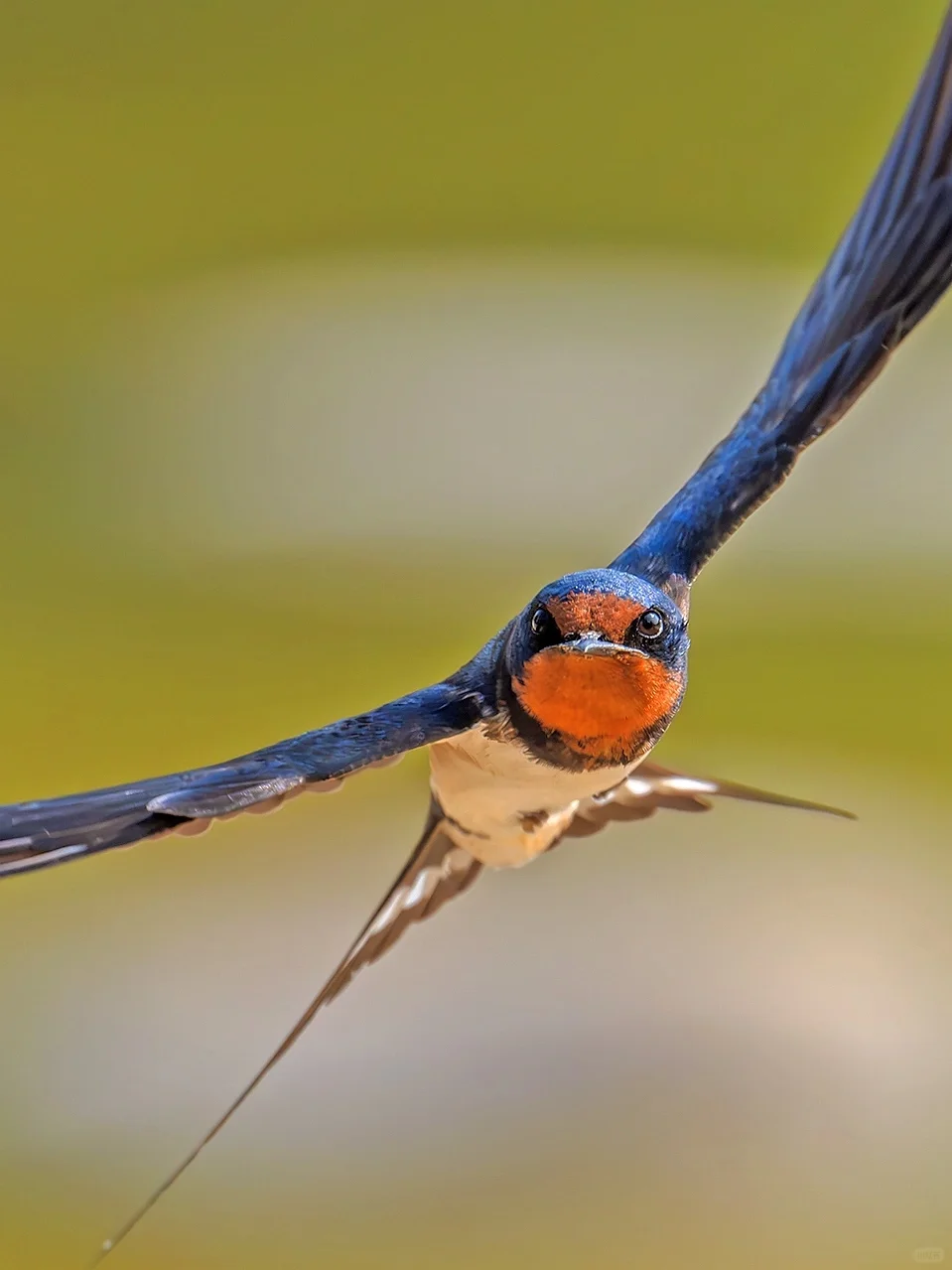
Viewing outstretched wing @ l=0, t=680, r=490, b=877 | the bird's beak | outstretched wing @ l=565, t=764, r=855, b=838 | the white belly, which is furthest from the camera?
outstretched wing @ l=565, t=764, r=855, b=838

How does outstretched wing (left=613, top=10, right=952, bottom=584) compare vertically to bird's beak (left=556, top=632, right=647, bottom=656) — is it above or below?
above

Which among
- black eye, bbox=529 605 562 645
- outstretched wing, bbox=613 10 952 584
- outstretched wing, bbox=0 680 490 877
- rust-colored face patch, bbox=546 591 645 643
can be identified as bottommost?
outstretched wing, bbox=0 680 490 877

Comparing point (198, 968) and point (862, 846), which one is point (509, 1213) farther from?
point (862, 846)

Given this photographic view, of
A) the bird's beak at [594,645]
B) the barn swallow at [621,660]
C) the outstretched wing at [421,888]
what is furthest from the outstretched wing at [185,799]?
the outstretched wing at [421,888]

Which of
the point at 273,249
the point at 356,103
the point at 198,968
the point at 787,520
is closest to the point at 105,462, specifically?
the point at 273,249

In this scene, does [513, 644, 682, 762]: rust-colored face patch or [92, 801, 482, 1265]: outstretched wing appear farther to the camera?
[92, 801, 482, 1265]: outstretched wing

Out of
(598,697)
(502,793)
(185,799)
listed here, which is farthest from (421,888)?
(185,799)

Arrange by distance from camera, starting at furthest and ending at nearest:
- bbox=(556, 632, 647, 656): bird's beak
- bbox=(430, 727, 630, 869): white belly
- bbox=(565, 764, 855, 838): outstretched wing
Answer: bbox=(565, 764, 855, 838): outstretched wing < bbox=(430, 727, 630, 869): white belly < bbox=(556, 632, 647, 656): bird's beak

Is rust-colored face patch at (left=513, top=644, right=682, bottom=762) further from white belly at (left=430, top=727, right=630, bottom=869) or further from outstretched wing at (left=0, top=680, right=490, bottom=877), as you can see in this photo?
outstretched wing at (left=0, top=680, right=490, bottom=877)

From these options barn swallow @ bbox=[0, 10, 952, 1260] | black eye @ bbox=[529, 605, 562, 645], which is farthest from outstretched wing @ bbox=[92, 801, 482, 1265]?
black eye @ bbox=[529, 605, 562, 645]
